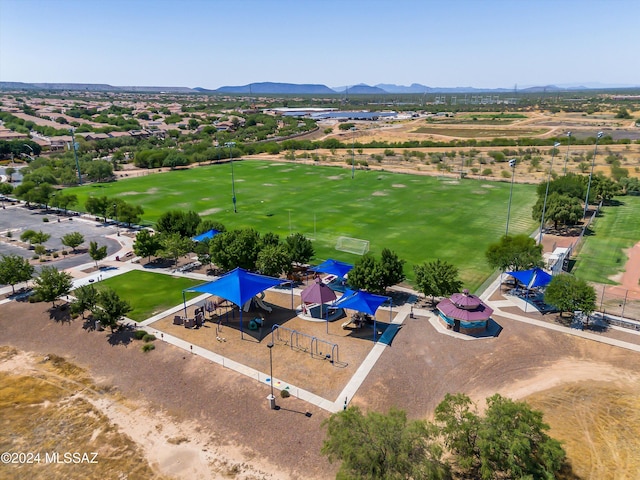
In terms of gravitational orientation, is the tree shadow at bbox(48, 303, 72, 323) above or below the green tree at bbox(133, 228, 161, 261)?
below

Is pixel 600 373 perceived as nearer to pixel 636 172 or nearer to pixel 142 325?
pixel 142 325

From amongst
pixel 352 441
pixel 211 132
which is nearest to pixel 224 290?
pixel 352 441

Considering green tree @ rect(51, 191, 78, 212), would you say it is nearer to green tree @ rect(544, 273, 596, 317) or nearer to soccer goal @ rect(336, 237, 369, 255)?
soccer goal @ rect(336, 237, 369, 255)

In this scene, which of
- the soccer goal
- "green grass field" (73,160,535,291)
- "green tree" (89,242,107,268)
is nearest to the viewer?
"green tree" (89,242,107,268)

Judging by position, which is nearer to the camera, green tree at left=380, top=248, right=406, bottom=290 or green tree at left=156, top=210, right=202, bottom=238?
green tree at left=380, top=248, right=406, bottom=290

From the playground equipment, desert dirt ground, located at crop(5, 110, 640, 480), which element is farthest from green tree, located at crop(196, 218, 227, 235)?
the playground equipment

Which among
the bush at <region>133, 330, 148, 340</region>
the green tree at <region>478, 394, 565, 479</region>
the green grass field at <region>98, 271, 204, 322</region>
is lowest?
the green grass field at <region>98, 271, 204, 322</region>

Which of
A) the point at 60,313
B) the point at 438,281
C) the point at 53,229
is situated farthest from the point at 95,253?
the point at 438,281
